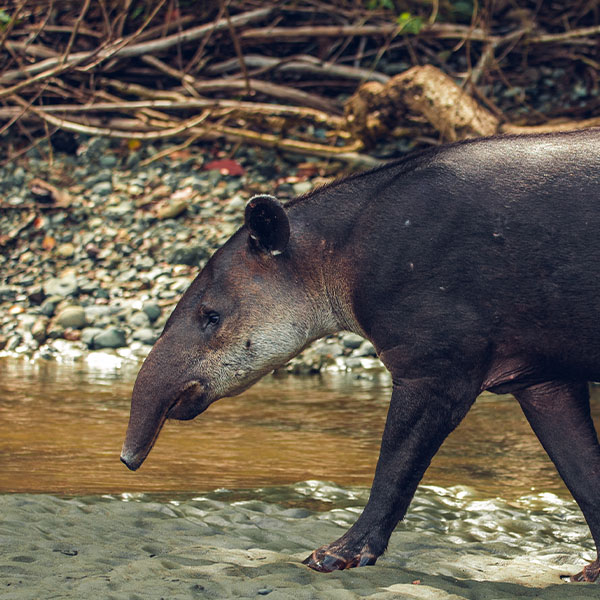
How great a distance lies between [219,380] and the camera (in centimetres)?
441

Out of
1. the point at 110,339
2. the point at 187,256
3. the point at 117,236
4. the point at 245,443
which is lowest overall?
the point at 245,443

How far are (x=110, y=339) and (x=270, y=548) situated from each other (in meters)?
6.64

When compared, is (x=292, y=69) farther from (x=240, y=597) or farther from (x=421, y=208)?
(x=240, y=597)

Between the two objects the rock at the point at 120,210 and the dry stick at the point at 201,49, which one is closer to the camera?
the dry stick at the point at 201,49

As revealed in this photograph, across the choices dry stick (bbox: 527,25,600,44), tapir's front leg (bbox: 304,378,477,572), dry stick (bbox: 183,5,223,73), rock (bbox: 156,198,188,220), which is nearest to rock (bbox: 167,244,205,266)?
rock (bbox: 156,198,188,220)

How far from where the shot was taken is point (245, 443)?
654cm

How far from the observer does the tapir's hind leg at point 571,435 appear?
421cm

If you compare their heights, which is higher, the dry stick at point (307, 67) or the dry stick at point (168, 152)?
the dry stick at point (307, 67)

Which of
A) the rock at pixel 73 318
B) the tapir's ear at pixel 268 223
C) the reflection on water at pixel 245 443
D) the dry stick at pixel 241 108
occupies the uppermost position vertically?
the dry stick at pixel 241 108

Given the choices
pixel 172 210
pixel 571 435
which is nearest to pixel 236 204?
pixel 172 210

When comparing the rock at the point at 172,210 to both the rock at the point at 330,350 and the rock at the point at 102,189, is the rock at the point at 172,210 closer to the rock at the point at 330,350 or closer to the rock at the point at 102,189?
the rock at the point at 102,189

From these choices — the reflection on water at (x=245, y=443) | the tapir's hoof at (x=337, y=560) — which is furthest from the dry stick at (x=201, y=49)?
the tapir's hoof at (x=337, y=560)

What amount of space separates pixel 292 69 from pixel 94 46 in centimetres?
290

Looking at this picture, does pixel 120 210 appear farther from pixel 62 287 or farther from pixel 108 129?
pixel 62 287
